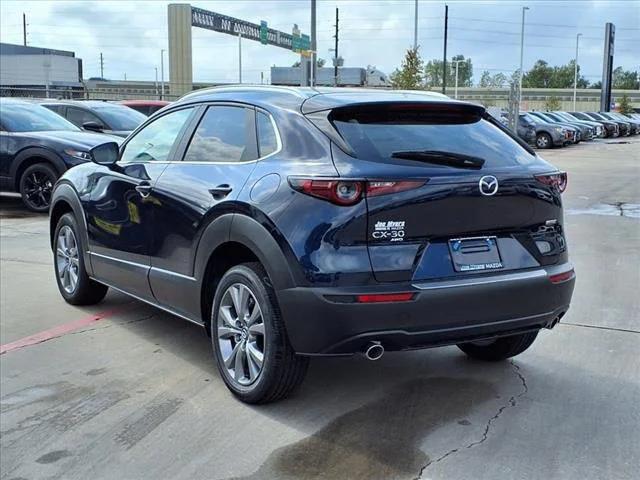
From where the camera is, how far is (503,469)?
11.0 ft

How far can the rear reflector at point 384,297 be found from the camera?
349 centimetres

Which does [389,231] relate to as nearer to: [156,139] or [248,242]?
[248,242]

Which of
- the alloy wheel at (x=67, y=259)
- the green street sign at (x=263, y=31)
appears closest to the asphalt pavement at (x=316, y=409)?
the alloy wheel at (x=67, y=259)

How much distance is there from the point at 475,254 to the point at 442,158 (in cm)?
53

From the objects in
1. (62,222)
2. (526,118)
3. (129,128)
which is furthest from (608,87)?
(62,222)

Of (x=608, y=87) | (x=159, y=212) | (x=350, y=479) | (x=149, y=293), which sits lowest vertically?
(x=350, y=479)

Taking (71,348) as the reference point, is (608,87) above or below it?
above

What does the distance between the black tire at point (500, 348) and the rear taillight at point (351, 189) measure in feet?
4.79

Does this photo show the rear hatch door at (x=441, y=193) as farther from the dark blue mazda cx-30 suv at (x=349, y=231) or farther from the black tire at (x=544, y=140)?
the black tire at (x=544, y=140)

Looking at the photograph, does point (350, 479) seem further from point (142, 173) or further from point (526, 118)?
point (526, 118)

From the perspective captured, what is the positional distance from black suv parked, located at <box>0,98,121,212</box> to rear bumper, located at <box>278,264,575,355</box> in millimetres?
8193

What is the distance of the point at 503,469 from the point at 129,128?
1193 cm

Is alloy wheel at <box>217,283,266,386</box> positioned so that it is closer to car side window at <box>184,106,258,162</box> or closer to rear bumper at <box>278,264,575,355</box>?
rear bumper at <box>278,264,575,355</box>

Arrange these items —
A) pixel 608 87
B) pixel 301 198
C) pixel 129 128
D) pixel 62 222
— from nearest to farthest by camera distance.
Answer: pixel 301 198
pixel 62 222
pixel 129 128
pixel 608 87
